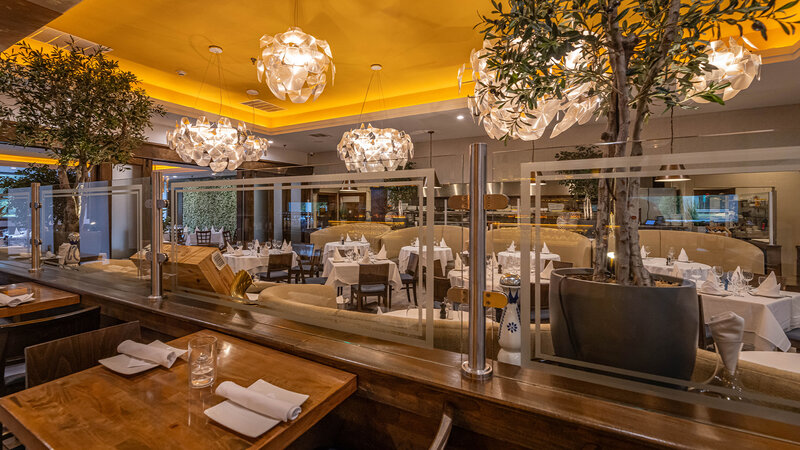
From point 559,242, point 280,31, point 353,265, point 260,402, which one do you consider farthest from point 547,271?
point 280,31

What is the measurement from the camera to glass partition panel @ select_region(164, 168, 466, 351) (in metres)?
1.51

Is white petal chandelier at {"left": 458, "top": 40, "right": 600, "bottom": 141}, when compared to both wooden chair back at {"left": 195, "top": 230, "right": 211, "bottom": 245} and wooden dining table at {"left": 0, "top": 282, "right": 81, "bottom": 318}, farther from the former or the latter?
wooden dining table at {"left": 0, "top": 282, "right": 81, "bottom": 318}

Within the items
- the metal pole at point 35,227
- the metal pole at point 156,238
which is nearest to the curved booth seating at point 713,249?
the metal pole at point 156,238

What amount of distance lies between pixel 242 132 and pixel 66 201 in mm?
3064

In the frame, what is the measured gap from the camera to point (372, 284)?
5.84 ft

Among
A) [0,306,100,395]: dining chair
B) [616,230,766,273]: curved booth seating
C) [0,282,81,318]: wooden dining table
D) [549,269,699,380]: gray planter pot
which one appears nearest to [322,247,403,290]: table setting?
[549,269,699,380]: gray planter pot

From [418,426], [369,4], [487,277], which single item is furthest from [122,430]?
[369,4]

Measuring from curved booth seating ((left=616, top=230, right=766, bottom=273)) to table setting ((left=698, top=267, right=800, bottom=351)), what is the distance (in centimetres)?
4

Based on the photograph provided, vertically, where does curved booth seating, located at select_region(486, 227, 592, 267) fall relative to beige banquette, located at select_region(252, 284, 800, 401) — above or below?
above

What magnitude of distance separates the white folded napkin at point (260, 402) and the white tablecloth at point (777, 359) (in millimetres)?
1288

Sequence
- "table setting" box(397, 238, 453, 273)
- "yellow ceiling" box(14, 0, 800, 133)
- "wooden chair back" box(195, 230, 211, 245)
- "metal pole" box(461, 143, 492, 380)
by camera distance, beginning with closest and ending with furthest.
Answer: "metal pole" box(461, 143, 492, 380), "table setting" box(397, 238, 453, 273), "wooden chair back" box(195, 230, 211, 245), "yellow ceiling" box(14, 0, 800, 133)

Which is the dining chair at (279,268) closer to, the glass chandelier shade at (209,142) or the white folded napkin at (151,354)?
the white folded napkin at (151,354)

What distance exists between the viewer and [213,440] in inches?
40.0

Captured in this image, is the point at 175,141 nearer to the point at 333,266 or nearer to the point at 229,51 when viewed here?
the point at 229,51
